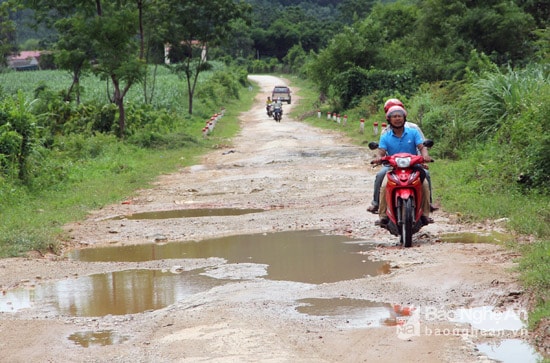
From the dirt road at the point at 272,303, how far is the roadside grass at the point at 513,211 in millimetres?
208

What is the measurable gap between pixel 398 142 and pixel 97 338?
5056mm

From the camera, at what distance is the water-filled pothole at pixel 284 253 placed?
8555 millimetres

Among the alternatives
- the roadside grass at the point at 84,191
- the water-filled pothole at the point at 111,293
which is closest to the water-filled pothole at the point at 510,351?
the water-filled pothole at the point at 111,293

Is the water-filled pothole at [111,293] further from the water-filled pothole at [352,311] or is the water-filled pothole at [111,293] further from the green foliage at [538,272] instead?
the green foliage at [538,272]

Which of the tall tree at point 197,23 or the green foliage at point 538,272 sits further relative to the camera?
the tall tree at point 197,23

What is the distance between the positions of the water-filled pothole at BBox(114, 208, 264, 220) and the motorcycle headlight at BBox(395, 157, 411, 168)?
4495 mm

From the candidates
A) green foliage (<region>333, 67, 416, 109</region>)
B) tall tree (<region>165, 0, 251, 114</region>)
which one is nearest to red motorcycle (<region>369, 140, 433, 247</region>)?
green foliage (<region>333, 67, 416, 109</region>)

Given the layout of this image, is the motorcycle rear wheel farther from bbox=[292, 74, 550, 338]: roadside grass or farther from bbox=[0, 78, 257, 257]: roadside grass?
bbox=[0, 78, 257, 257]: roadside grass

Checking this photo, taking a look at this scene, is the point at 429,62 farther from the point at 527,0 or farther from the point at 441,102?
the point at 441,102

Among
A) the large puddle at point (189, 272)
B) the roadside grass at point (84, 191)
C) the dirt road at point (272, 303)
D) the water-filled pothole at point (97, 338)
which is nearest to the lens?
the dirt road at point (272, 303)

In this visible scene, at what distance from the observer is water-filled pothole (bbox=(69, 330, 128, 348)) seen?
629 cm

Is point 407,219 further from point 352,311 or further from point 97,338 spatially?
point 97,338

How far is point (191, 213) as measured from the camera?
13.9 metres

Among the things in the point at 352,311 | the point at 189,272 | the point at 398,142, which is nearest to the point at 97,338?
the point at 352,311
